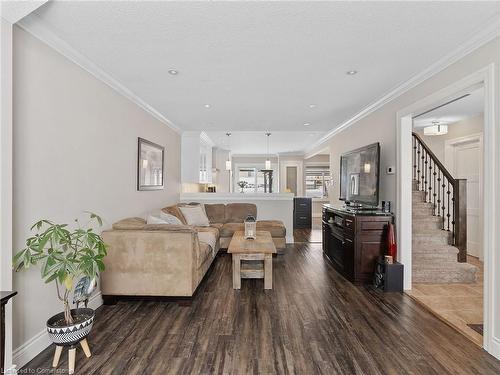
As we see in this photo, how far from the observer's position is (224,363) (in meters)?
1.96

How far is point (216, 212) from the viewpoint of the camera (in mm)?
5992

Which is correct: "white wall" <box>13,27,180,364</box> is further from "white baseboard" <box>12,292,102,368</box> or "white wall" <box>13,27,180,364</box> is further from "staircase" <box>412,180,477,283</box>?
"staircase" <box>412,180,477,283</box>

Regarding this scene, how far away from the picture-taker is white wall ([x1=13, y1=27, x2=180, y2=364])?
1954 mm

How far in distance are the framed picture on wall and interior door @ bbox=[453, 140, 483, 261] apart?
5697mm

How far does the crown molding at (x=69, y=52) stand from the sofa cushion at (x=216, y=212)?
2.87 meters

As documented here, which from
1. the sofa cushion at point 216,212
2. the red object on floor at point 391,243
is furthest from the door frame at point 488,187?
the sofa cushion at point 216,212

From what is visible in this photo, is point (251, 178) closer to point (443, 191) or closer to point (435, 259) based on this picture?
point (443, 191)

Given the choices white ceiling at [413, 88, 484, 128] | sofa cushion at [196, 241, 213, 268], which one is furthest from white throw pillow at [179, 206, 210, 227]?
white ceiling at [413, 88, 484, 128]

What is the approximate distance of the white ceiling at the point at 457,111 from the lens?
3.93 meters

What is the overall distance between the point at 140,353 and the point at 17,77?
2.26 m

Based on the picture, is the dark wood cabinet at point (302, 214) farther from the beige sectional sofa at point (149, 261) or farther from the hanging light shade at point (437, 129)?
the beige sectional sofa at point (149, 261)

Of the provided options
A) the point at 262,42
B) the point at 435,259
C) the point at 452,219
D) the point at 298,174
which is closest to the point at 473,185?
the point at 452,219

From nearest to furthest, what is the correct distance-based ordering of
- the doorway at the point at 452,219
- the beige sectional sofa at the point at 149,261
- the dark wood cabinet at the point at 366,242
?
the beige sectional sofa at the point at 149,261 → the doorway at the point at 452,219 → the dark wood cabinet at the point at 366,242

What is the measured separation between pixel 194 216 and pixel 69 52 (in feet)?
11.2
